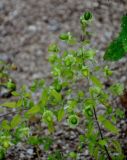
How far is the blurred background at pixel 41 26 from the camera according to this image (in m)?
3.95

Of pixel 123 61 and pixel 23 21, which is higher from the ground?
pixel 23 21

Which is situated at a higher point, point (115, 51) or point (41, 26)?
point (41, 26)

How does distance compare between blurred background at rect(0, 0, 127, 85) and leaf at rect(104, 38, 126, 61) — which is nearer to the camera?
leaf at rect(104, 38, 126, 61)

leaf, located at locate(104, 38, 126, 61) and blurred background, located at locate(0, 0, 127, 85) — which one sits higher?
blurred background, located at locate(0, 0, 127, 85)

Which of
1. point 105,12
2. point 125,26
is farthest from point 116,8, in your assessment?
point 125,26

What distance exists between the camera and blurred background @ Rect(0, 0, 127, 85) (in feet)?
13.0

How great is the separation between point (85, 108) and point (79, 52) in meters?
0.25

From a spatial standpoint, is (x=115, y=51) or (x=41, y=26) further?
(x=41, y=26)

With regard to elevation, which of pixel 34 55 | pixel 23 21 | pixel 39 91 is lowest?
pixel 39 91

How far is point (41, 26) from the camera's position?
4254 mm

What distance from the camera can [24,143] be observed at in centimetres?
306

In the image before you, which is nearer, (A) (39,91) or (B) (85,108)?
(B) (85,108)

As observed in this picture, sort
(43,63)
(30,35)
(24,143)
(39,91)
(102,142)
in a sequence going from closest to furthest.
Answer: (102,142)
(24,143)
(39,91)
(43,63)
(30,35)

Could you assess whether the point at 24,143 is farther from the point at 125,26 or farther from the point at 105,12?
the point at 105,12
